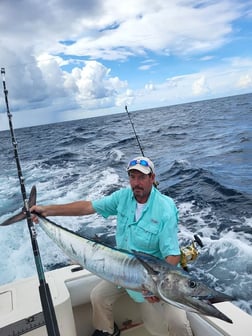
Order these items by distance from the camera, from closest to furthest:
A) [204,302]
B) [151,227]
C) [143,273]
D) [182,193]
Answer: [204,302]
[143,273]
[151,227]
[182,193]

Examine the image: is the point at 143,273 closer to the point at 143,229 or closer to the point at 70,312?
the point at 143,229

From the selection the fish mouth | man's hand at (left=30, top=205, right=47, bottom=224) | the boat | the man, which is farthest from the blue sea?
the fish mouth

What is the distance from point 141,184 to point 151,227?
286 millimetres

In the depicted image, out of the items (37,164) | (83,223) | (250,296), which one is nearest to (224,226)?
(250,296)

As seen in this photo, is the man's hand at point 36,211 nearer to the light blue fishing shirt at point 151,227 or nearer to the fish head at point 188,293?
the light blue fishing shirt at point 151,227

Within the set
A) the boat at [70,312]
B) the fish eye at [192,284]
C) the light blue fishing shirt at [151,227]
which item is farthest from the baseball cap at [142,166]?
the boat at [70,312]

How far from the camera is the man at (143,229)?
2.21 meters

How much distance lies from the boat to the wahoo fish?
1.52 ft

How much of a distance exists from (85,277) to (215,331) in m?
1.09

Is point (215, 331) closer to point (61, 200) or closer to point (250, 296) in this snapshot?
point (250, 296)

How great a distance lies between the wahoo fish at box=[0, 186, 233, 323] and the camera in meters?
1.67

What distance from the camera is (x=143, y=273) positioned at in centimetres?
184

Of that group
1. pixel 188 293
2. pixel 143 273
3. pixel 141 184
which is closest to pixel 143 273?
pixel 143 273

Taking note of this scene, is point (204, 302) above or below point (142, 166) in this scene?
below
